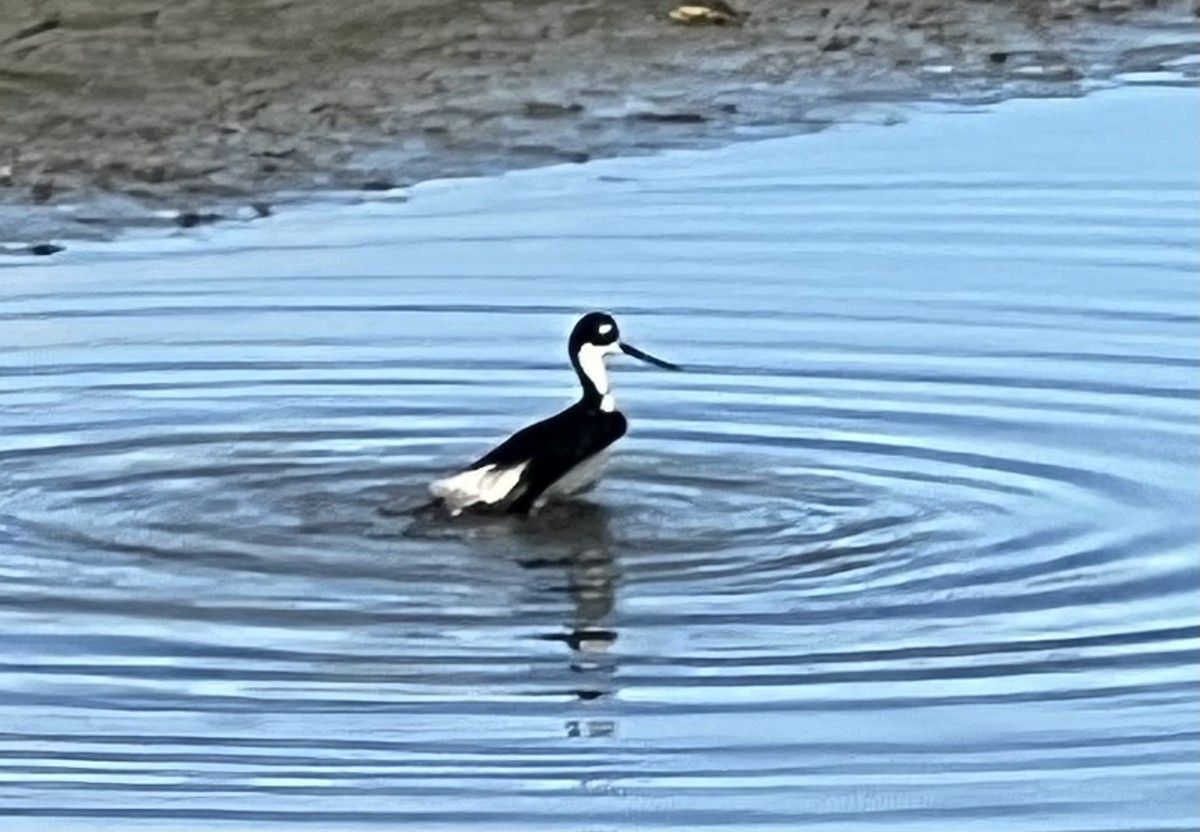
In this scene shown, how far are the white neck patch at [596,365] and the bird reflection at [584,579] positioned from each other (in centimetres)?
37

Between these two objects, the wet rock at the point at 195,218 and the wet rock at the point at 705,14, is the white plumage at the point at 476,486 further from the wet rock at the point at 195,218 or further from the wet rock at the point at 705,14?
the wet rock at the point at 705,14

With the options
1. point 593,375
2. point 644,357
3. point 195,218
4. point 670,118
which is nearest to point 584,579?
point 593,375

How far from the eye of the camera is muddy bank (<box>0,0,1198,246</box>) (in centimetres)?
1413

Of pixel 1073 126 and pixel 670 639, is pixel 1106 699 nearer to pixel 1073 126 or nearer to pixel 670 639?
pixel 670 639

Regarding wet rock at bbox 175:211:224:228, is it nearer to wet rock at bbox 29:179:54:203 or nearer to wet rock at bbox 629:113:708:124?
wet rock at bbox 29:179:54:203

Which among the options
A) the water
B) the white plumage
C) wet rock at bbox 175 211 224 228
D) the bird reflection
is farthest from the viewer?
wet rock at bbox 175 211 224 228

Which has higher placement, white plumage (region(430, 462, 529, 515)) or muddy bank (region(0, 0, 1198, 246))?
muddy bank (region(0, 0, 1198, 246))

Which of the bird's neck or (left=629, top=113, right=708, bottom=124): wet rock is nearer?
the bird's neck

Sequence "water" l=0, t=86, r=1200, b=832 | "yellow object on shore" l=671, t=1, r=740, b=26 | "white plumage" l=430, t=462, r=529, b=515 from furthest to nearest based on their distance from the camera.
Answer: "yellow object on shore" l=671, t=1, r=740, b=26
"white plumage" l=430, t=462, r=529, b=515
"water" l=0, t=86, r=1200, b=832

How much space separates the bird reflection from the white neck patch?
37 cm

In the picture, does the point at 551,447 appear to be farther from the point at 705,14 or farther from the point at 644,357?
the point at 705,14

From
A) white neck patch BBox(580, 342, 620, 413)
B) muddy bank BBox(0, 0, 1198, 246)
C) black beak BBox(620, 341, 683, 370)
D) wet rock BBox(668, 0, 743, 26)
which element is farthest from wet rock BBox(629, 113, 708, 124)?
white neck patch BBox(580, 342, 620, 413)

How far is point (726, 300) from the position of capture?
1205 centimetres

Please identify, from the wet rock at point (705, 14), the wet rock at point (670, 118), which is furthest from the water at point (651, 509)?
the wet rock at point (705, 14)
